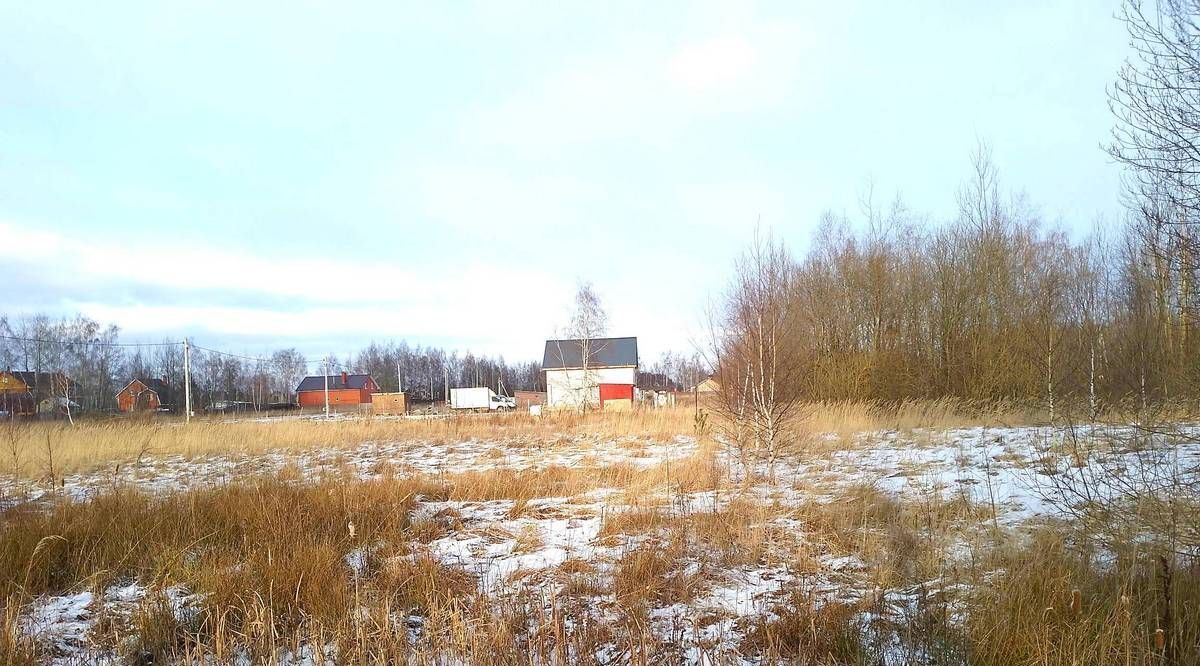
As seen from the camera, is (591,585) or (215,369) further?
(215,369)

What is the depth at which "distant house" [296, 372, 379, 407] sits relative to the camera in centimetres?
5994

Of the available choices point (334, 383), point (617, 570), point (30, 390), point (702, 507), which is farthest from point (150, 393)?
point (617, 570)

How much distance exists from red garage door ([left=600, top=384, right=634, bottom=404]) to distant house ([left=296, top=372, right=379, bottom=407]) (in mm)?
28252

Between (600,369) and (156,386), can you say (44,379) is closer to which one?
(156,386)

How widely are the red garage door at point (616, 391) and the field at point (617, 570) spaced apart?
35.2 meters

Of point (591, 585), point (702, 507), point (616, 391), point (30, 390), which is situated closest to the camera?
point (591, 585)

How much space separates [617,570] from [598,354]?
3895 cm

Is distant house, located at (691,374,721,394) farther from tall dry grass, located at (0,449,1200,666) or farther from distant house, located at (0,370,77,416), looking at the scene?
distant house, located at (0,370,77,416)

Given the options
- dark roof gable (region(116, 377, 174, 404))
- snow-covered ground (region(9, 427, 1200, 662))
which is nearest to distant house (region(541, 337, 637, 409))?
dark roof gable (region(116, 377, 174, 404))

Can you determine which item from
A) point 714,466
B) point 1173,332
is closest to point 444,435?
point 714,466

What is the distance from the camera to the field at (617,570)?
2969 millimetres

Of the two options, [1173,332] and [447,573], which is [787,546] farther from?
[1173,332]

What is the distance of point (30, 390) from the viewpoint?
28.5 meters

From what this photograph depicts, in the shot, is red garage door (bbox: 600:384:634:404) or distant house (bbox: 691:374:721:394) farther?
red garage door (bbox: 600:384:634:404)
